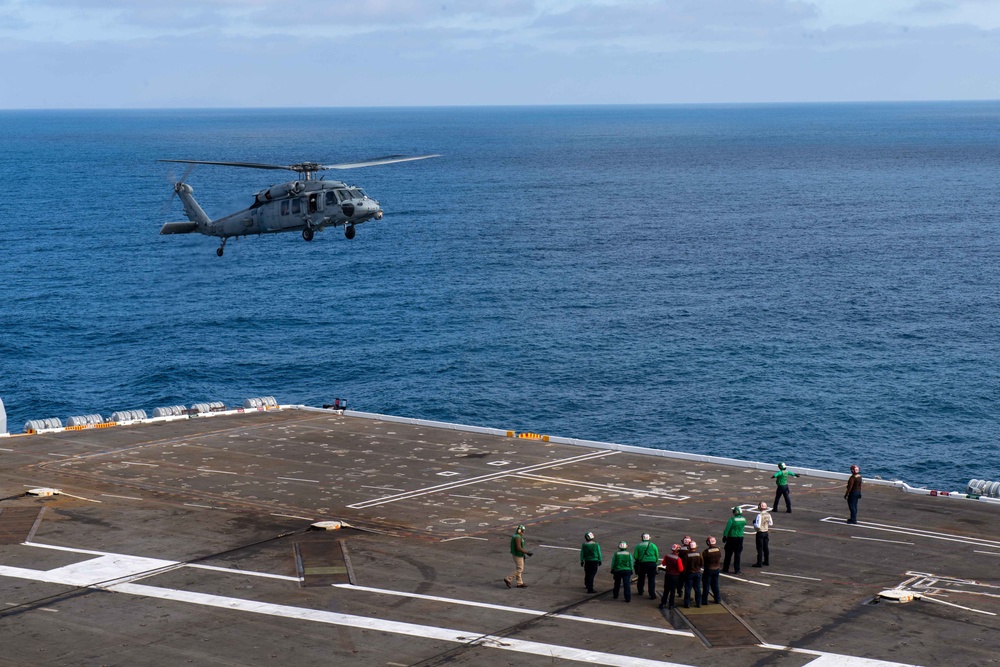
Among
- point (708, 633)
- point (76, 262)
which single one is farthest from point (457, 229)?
point (708, 633)

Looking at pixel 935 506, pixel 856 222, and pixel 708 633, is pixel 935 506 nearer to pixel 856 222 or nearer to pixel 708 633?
pixel 708 633

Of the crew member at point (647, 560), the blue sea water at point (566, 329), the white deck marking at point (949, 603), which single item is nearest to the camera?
the white deck marking at point (949, 603)

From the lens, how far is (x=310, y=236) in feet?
181

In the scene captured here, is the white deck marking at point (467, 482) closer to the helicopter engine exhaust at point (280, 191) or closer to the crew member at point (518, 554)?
the crew member at point (518, 554)

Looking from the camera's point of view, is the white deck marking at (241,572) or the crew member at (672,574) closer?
the crew member at (672,574)

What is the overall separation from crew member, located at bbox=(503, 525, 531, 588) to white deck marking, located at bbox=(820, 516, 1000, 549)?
13.3 meters

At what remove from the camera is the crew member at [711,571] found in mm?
32688

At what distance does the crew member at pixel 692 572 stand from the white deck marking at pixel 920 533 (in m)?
10.8

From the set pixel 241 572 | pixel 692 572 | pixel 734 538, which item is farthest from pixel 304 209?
pixel 692 572

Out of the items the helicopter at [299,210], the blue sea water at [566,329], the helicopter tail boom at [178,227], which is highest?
the helicopter at [299,210]

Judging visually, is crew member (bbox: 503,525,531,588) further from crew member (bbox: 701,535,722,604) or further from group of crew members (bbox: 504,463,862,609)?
crew member (bbox: 701,535,722,604)

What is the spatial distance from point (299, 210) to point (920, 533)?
30717mm

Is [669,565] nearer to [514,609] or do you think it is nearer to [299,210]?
[514,609]

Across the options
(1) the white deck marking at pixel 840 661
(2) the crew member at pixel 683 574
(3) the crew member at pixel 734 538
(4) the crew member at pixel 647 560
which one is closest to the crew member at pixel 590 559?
(4) the crew member at pixel 647 560
